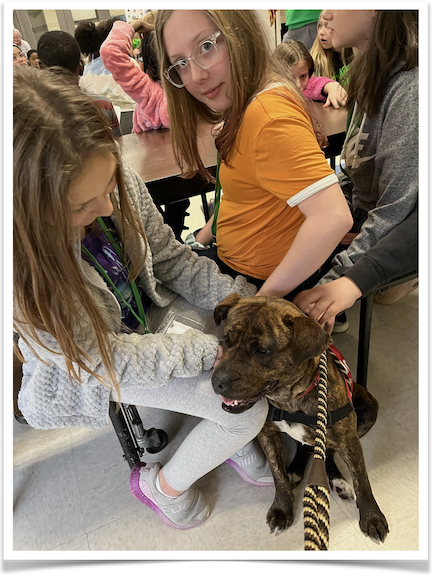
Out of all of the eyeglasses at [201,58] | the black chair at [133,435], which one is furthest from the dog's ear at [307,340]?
the eyeglasses at [201,58]

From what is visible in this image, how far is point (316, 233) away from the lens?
100 cm

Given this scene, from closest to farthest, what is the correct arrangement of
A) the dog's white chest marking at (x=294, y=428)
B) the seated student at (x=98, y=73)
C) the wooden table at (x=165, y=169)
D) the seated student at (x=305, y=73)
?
the dog's white chest marking at (x=294, y=428) → the wooden table at (x=165, y=169) → the seated student at (x=305, y=73) → the seated student at (x=98, y=73)

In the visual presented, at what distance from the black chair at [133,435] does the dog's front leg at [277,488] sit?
43 cm

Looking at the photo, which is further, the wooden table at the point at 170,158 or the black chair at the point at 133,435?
the wooden table at the point at 170,158

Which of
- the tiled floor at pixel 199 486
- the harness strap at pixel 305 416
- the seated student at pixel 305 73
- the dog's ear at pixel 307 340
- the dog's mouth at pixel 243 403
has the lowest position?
the tiled floor at pixel 199 486

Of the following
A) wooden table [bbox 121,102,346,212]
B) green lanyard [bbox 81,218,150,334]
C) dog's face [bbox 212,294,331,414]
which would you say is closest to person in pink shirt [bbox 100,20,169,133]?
wooden table [bbox 121,102,346,212]

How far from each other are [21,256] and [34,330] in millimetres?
163

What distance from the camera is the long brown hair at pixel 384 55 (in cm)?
104

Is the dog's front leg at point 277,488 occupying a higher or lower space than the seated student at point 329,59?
lower

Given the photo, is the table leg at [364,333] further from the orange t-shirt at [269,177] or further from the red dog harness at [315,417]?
the orange t-shirt at [269,177]

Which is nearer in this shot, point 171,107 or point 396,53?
point 396,53

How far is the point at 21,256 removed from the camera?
80 centimetres
